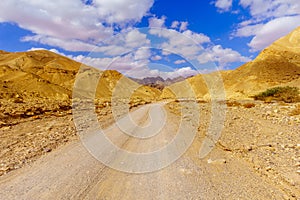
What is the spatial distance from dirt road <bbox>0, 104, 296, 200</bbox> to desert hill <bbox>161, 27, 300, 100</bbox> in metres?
54.0

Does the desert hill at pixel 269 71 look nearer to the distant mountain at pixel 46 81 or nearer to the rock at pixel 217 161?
the distant mountain at pixel 46 81

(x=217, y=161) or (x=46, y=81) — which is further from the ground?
(x=46, y=81)

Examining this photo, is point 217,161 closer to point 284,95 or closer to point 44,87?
point 284,95

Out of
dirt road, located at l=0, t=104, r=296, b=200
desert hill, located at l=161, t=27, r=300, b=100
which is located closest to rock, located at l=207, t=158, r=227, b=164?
dirt road, located at l=0, t=104, r=296, b=200

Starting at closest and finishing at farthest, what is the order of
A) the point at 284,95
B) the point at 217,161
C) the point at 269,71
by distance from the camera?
1. the point at 217,161
2. the point at 284,95
3. the point at 269,71

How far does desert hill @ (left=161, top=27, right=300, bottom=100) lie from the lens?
66.3 m

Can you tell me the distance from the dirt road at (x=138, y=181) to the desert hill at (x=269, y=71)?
54.0m

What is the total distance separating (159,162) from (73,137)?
5.45 metres

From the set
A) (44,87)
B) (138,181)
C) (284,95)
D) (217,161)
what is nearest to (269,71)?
(284,95)

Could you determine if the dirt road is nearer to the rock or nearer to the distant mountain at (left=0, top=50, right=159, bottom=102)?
the rock

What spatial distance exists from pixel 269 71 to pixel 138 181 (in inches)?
3099

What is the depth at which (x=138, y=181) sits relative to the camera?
5.66 meters

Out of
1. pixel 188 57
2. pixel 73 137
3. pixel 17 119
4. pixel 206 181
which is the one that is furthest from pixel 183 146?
pixel 17 119

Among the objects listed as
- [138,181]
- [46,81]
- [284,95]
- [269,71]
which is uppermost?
[269,71]
